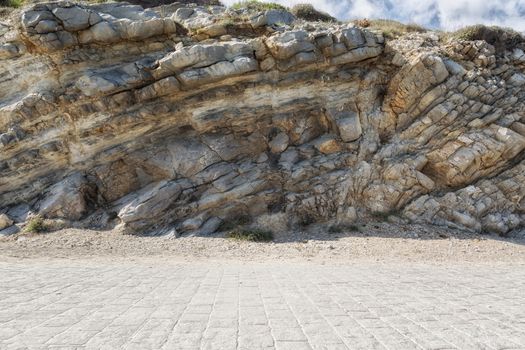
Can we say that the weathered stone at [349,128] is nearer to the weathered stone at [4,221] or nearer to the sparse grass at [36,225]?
the sparse grass at [36,225]

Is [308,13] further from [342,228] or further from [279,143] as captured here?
[342,228]

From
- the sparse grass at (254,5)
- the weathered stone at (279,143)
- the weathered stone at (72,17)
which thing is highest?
the sparse grass at (254,5)

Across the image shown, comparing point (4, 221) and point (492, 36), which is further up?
point (492, 36)

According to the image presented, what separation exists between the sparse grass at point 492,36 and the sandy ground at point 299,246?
903 cm

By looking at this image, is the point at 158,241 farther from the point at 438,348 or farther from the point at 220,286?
the point at 438,348

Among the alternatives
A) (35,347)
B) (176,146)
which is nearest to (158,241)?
(176,146)

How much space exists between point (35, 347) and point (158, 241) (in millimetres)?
8311

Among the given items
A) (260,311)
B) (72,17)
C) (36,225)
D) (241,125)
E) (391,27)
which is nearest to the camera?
(260,311)

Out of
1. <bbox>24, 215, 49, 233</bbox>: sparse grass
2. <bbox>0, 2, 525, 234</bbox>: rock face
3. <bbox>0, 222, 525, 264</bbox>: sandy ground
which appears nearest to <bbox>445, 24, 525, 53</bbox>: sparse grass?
<bbox>0, 2, 525, 234</bbox>: rock face

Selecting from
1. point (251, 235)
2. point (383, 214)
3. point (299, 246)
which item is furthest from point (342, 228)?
point (251, 235)

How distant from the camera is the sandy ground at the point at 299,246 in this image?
9.65 metres

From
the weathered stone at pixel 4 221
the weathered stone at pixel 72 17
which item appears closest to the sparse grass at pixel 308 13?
the weathered stone at pixel 72 17

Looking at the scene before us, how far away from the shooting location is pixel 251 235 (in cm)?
1133

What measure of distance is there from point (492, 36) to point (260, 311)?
17.3 metres
